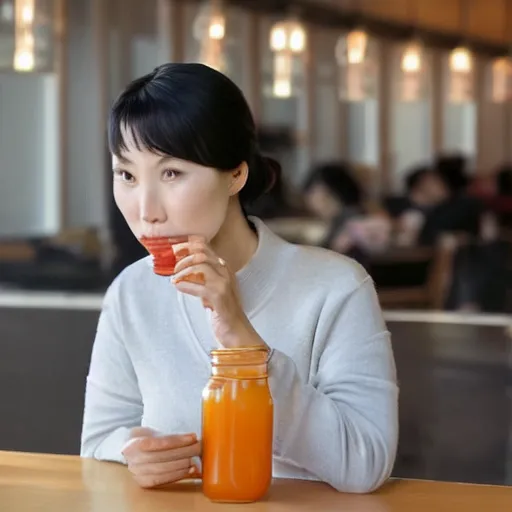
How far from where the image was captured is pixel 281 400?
125 cm

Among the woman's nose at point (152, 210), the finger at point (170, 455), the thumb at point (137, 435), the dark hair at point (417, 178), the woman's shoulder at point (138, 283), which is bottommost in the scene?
the finger at point (170, 455)

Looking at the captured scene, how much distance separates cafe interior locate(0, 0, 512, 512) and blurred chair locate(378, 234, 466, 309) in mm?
12

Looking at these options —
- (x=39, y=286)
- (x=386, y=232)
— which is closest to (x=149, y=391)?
(x=39, y=286)

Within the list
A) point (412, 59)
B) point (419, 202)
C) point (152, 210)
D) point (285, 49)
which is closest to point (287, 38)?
point (285, 49)

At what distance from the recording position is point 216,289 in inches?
46.5

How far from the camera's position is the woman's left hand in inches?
46.3

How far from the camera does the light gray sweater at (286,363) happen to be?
1.29 m

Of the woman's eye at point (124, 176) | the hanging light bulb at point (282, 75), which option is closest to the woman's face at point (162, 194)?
the woman's eye at point (124, 176)

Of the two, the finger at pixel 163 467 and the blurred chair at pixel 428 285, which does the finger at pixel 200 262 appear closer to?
the finger at pixel 163 467

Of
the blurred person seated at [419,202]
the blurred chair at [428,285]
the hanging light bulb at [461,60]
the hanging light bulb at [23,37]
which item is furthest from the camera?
the blurred person seated at [419,202]

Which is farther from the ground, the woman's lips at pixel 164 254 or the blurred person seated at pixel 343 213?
the woman's lips at pixel 164 254

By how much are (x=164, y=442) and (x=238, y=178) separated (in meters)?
0.33

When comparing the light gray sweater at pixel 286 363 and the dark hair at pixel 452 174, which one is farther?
the dark hair at pixel 452 174

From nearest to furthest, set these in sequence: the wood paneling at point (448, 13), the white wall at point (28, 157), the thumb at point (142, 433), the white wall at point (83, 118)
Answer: the thumb at point (142, 433)
the white wall at point (28, 157)
the white wall at point (83, 118)
the wood paneling at point (448, 13)
